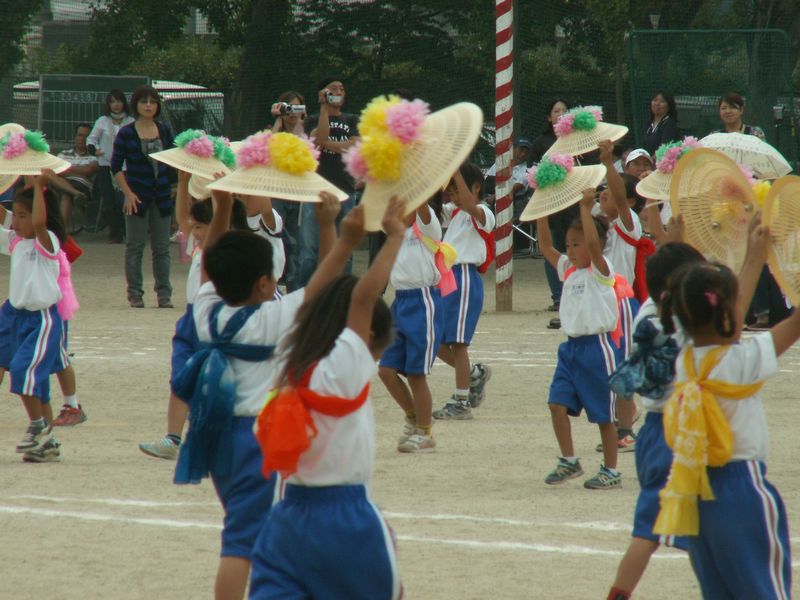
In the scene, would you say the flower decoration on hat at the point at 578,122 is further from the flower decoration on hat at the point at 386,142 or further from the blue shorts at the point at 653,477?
the flower decoration on hat at the point at 386,142

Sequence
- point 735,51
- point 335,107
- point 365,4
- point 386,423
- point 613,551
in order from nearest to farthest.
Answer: point 613,551 → point 386,423 → point 335,107 → point 735,51 → point 365,4

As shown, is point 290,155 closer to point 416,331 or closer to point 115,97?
point 416,331

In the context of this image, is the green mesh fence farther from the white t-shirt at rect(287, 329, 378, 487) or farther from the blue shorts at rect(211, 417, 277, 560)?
the white t-shirt at rect(287, 329, 378, 487)

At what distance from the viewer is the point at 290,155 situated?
4.49 m

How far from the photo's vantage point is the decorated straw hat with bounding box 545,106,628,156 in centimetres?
800

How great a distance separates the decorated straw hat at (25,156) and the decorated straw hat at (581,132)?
2.84 meters

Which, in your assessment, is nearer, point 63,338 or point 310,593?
point 310,593

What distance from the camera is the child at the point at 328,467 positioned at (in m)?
3.51

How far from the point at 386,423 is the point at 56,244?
7.60 feet

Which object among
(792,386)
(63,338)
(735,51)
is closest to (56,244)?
(63,338)

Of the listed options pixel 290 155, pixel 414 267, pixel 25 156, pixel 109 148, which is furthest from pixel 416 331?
pixel 109 148

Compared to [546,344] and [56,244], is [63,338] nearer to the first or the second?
[56,244]

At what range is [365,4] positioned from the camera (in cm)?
1805

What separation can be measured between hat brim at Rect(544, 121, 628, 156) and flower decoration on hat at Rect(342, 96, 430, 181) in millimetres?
4165
